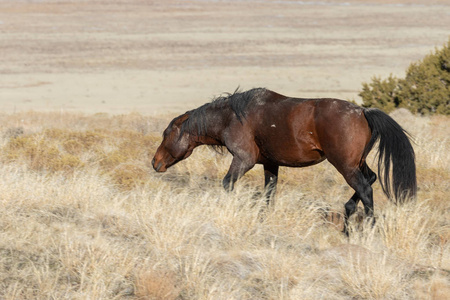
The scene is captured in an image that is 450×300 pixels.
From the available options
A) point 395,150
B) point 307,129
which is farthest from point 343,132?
point 395,150

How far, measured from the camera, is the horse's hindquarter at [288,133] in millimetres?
7168

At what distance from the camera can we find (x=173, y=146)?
26.5 feet

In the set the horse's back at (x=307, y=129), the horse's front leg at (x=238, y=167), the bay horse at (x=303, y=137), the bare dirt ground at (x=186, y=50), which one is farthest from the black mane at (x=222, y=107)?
the bare dirt ground at (x=186, y=50)

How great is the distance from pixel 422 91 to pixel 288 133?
10.0 metres

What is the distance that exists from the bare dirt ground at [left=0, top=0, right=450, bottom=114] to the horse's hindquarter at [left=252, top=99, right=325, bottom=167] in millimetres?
8889

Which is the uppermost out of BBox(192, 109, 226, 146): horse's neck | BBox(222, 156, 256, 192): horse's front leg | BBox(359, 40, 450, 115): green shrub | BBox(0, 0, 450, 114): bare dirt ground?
BBox(192, 109, 226, 146): horse's neck

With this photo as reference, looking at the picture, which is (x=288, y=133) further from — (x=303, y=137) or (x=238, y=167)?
(x=238, y=167)

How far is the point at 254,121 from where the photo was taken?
7.53m

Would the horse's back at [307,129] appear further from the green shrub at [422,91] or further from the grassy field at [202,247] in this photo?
the green shrub at [422,91]

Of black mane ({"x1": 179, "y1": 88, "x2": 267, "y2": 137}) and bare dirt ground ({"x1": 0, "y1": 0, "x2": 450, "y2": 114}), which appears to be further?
bare dirt ground ({"x1": 0, "y1": 0, "x2": 450, "y2": 114})

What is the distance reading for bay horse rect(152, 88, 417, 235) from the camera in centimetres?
694

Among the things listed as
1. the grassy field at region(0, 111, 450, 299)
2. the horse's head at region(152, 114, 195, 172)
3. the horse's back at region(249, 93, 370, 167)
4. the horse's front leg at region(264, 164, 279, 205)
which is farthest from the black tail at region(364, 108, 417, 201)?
the horse's head at region(152, 114, 195, 172)

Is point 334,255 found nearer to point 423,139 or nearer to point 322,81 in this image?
point 423,139

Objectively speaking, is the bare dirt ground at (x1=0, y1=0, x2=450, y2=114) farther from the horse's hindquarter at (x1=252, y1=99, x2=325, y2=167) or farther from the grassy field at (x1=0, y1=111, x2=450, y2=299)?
the grassy field at (x1=0, y1=111, x2=450, y2=299)
